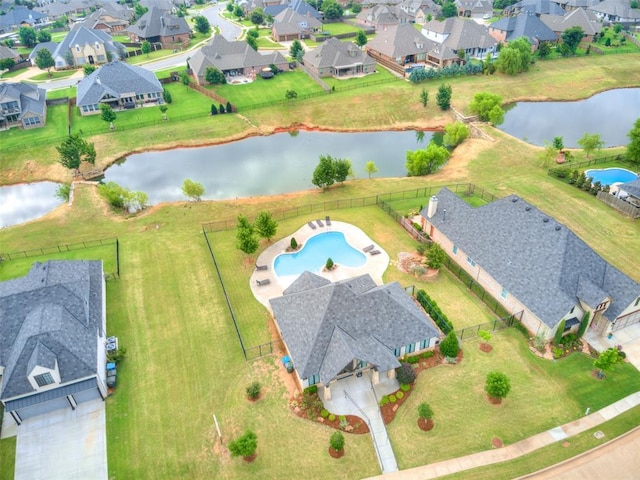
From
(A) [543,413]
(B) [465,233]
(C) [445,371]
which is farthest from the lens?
(B) [465,233]

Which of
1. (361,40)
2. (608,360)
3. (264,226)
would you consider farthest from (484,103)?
(608,360)

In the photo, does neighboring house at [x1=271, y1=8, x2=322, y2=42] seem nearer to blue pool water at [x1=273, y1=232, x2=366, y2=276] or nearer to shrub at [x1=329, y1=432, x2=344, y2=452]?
blue pool water at [x1=273, y1=232, x2=366, y2=276]

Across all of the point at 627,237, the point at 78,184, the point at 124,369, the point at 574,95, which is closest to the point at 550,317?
the point at 627,237

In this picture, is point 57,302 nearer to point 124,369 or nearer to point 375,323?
point 124,369

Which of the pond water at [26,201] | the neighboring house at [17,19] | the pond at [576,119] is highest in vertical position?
the neighboring house at [17,19]

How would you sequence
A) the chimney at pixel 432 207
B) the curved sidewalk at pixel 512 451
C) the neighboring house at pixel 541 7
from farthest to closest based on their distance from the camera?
the neighboring house at pixel 541 7
the chimney at pixel 432 207
the curved sidewalk at pixel 512 451

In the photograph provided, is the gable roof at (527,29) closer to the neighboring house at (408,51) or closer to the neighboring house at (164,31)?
the neighboring house at (408,51)

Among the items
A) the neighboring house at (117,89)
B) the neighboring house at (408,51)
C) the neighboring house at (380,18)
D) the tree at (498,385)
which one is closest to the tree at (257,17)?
the neighboring house at (380,18)
